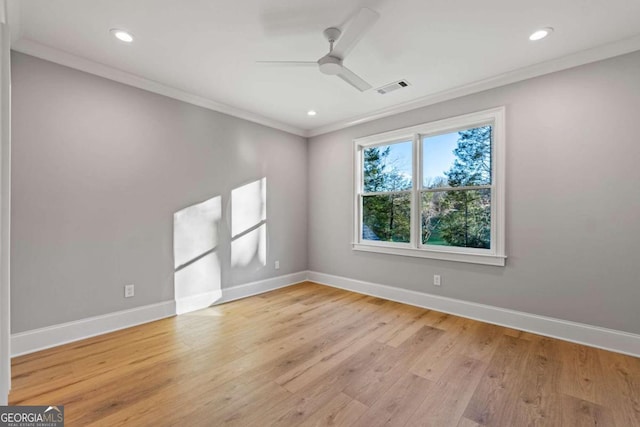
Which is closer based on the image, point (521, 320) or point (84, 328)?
point (84, 328)

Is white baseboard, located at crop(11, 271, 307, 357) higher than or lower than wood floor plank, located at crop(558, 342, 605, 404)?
higher

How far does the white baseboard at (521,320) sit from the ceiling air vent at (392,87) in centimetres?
261

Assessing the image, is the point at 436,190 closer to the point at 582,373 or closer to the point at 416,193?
the point at 416,193

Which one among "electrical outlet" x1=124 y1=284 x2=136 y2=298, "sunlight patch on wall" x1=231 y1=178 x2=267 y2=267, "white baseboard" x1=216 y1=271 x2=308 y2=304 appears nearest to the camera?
"electrical outlet" x1=124 y1=284 x2=136 y2=298

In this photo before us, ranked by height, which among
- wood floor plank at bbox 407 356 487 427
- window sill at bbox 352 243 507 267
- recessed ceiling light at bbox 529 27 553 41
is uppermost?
recessed ceiling light at bbox 529 27 553 41

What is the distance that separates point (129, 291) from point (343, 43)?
3.23m

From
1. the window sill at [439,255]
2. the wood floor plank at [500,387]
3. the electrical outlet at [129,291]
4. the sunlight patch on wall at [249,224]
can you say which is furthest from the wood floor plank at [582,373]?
the electrical outlet at [129,291]

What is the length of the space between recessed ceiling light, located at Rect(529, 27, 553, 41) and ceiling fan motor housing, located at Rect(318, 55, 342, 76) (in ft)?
5.43

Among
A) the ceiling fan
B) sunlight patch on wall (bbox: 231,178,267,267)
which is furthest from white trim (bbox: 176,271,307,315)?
the ceiling fan

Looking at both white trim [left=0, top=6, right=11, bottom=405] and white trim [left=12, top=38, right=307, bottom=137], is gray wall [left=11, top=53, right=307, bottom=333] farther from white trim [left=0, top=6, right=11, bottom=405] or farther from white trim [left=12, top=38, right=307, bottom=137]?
white trim [left=0, top=6, right=11, bottom=405]

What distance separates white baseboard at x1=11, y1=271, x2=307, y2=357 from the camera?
2.44 meters

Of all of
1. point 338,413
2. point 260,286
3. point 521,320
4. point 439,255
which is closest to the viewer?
point 338,413

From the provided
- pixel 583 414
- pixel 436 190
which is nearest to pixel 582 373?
pixel 583 414

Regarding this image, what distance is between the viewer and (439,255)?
3.50 metres
